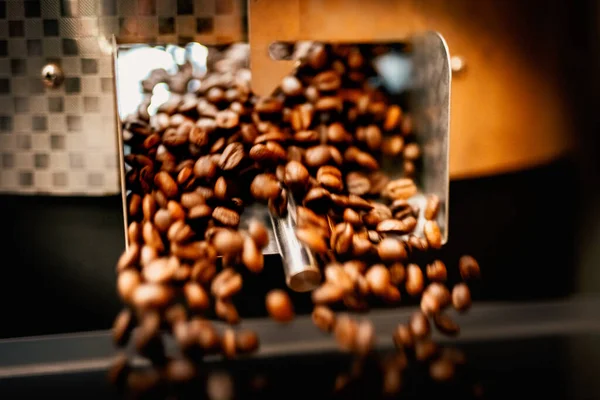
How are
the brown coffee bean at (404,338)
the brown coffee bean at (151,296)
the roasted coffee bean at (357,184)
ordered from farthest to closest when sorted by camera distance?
the roasted coffee bean at (357,184)
the brown coffee bean at (404,338)
the brown coffee bean at (151,296)

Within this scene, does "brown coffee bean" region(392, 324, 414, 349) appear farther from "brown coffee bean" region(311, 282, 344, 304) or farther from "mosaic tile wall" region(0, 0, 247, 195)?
"mosaic tile wall" region(0, 0, 247, 195)

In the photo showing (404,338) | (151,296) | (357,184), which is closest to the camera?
(151,296)

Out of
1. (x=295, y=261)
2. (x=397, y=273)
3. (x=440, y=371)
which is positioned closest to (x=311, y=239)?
(x=295, y=261)

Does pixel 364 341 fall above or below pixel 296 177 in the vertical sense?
below

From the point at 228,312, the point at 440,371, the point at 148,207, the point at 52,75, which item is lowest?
the point at 440,371

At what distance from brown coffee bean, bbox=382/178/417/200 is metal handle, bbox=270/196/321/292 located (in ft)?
0.58

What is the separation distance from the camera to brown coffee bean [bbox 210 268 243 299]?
59 centimetres

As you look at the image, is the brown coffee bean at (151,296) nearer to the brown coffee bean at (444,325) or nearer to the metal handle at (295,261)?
the metal handle at (295,261)

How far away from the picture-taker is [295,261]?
59 centimetres

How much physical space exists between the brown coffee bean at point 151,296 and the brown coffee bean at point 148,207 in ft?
0.41

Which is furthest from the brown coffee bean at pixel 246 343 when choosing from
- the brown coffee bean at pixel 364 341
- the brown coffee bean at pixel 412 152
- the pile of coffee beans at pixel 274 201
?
the brown coffee bean at pixel 412 152

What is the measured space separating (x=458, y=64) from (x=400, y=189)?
0.19 metres

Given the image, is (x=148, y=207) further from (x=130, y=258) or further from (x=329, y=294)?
(x=329, y=294)

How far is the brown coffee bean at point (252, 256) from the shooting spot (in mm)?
602
